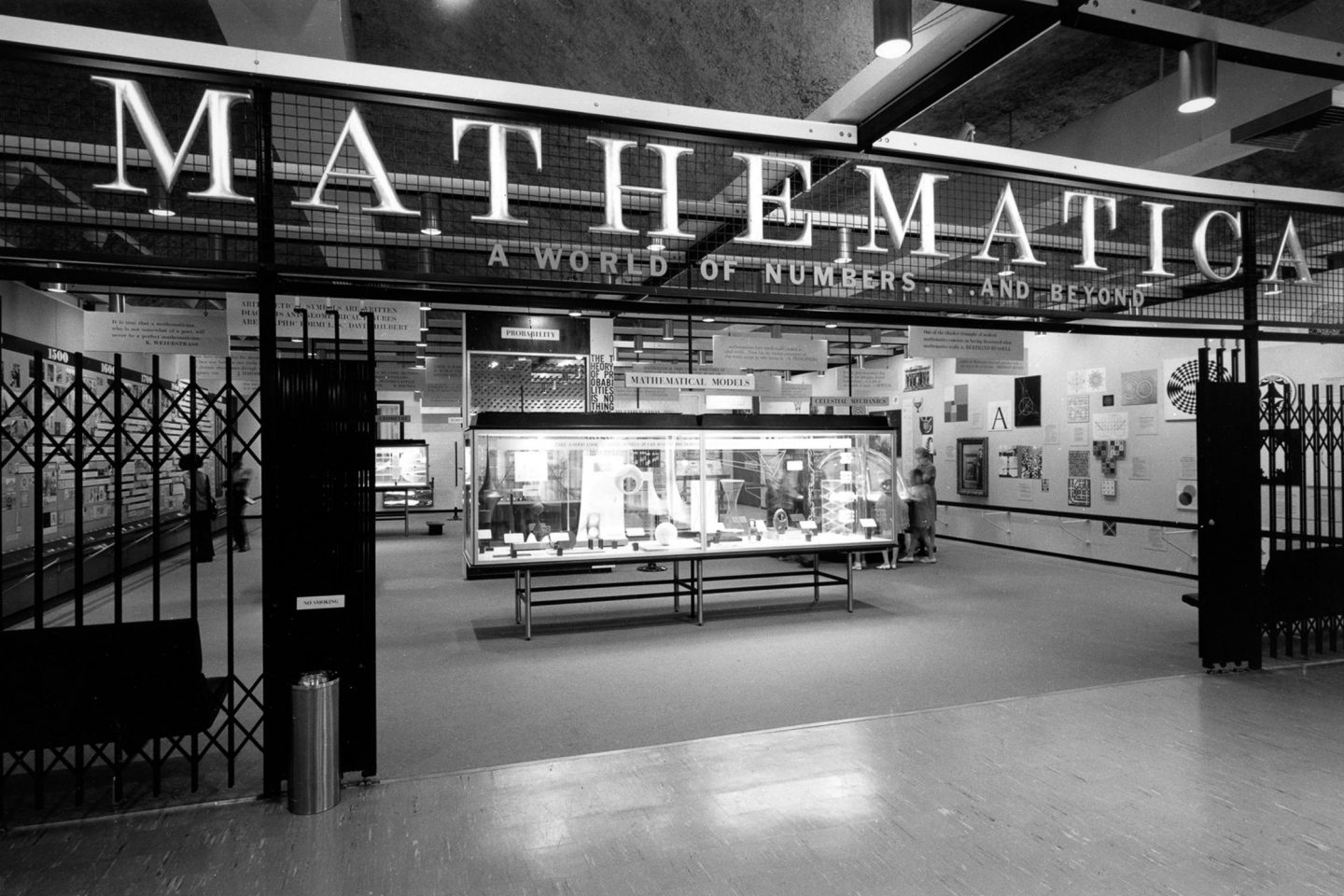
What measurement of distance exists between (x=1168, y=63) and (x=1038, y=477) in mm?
7579

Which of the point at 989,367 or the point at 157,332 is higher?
the point at 157,332

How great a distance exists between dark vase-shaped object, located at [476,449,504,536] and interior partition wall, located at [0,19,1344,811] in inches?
88.8

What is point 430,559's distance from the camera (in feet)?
41.3

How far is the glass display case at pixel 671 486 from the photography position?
7.20 m

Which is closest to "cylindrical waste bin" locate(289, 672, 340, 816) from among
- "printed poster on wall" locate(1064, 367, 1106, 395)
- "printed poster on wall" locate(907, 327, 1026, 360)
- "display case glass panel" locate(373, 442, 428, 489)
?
"printed poster on wall" locate(907, 327, 1026, 360)

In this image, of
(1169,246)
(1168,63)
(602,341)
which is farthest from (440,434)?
(1168,63)

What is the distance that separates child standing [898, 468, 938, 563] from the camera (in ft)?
37.9

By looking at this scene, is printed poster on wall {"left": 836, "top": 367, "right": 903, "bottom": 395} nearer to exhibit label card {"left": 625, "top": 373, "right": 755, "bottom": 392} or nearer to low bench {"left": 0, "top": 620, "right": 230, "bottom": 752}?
exhibit label card {"left": 625, "top": 373, "right": 755, "bottom": 392}

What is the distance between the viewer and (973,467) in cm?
1338

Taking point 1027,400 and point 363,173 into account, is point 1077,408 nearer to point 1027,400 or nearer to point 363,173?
point 1027,400

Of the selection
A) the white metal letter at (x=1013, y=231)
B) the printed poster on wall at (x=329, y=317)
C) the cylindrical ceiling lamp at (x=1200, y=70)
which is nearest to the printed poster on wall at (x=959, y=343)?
the white metal letter at (x=1013, y=231)

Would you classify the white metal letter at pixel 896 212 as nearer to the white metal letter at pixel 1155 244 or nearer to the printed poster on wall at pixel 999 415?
the white metal letter at pixel 1155 244

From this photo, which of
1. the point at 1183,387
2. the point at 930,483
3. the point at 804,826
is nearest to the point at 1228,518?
the point at 804,826

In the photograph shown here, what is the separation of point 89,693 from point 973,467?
12.6 m
